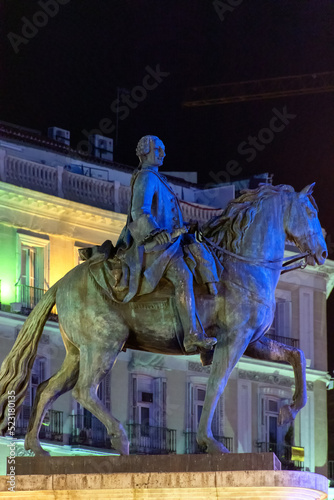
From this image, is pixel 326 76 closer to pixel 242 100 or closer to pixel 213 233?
pixel 242 100

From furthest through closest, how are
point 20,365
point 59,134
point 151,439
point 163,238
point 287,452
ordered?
point 287,452
point 151,439
point 59,134
point 20,365
point 163,238

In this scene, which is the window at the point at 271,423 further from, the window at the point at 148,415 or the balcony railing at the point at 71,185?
the balcony railing at the point at 71,185

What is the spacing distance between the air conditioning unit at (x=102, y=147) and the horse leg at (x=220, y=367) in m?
25.6

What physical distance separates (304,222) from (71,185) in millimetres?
23863

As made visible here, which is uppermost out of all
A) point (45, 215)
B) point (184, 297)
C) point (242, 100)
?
point (242, 100)

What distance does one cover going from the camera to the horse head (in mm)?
15195

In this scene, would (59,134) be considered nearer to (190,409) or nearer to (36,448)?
(190,409)

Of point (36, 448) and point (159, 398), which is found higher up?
point (159, 398)

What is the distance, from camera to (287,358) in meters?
15.2

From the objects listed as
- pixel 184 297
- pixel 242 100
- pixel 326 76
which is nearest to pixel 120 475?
pixel 184 297

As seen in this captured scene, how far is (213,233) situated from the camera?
15195 millimetres

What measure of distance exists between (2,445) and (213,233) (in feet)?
69.9

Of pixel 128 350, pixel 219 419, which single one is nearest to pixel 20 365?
pixel 128 350

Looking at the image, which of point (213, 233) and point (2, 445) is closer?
point (213, 233)
